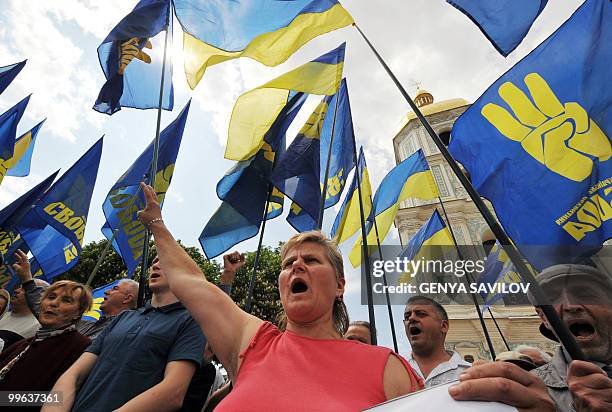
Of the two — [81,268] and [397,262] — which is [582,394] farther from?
[81,268]

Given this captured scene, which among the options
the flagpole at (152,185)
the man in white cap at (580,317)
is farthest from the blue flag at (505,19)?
the flagpole at (152,185)

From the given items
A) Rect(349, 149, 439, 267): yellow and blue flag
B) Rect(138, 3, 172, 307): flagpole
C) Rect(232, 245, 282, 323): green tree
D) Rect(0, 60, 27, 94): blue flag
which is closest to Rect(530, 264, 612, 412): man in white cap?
Rect(138, 3, 172, 307): flagpole

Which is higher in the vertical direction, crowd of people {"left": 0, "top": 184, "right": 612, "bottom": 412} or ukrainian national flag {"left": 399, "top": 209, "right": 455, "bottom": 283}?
ukrainian national flag {"left": 399, "top": 209, "right": 455, "bottom": 283}

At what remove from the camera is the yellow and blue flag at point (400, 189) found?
6766mm

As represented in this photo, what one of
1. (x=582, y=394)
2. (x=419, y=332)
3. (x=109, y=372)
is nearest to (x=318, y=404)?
(x=582, y=394)

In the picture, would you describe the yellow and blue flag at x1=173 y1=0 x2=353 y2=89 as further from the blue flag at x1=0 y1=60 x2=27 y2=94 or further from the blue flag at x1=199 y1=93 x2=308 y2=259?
the blue flag at x1=0 y1=60 x2=27 y2=94

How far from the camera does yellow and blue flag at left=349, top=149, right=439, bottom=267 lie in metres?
6.77

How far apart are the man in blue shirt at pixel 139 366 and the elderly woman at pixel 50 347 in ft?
1.05

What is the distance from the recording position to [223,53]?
374 centimetres

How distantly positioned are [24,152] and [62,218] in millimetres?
3573

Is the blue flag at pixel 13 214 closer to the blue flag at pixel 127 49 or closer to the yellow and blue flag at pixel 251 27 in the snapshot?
the blue flag at pixel 127 49

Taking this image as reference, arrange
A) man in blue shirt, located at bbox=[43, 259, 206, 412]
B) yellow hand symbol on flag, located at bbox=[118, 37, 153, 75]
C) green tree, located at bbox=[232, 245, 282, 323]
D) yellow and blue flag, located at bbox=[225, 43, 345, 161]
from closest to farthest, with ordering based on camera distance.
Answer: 1. man in blue shirt, located at bbox=[43, 259, 206, 412]
2. yellow hand symbol on flag, located at bbox=[118, 37, 153, 75]
3. yellow and blue flag, located at bbox=[225, 43, 345, 161]
4. green tree, located at bbox=[232, 245, 282, 323]

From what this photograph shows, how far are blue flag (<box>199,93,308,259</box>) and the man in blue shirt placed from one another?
2.93 metres

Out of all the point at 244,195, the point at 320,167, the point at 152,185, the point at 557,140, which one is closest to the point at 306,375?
the point at 152,185
